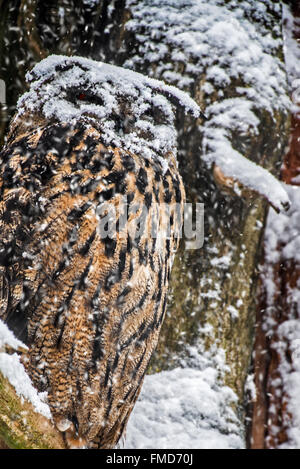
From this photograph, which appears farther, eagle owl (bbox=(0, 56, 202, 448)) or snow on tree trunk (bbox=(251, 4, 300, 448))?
snow on tree trunk (bbox=(251, 4, 300, 448))

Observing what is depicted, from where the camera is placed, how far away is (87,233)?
1298 millimetres

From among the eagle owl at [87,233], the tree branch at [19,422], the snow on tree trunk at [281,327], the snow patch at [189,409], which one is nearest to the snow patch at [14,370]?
the tree branch at [19,422]

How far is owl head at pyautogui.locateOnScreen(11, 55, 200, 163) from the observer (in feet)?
4.65

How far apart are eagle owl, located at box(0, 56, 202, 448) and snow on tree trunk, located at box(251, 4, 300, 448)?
0.46m

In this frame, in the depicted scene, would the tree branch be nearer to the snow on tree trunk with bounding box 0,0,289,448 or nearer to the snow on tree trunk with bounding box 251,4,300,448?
the snow on tree trunk with bounding box 0,0,289,448

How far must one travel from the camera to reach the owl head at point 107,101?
142cm

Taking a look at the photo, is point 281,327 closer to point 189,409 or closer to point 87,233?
point 189,409

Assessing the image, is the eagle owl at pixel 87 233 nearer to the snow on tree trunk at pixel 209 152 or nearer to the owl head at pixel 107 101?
the owl head at pixel 107 101

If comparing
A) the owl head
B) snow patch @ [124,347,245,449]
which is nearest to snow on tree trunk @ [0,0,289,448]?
snow patch @ [124,347,245,449]

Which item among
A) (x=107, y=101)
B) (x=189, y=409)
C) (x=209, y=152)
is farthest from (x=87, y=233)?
(x=189, y=409)

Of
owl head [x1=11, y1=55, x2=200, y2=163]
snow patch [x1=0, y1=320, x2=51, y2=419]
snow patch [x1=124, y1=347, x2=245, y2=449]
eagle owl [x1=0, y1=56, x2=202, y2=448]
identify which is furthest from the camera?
snow patch [x1=124, y1=347, x2=245, y2=449]

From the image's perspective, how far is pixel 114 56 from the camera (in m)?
1.72

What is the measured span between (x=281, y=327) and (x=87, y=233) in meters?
0.82

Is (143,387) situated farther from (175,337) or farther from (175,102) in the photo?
(175,102)
